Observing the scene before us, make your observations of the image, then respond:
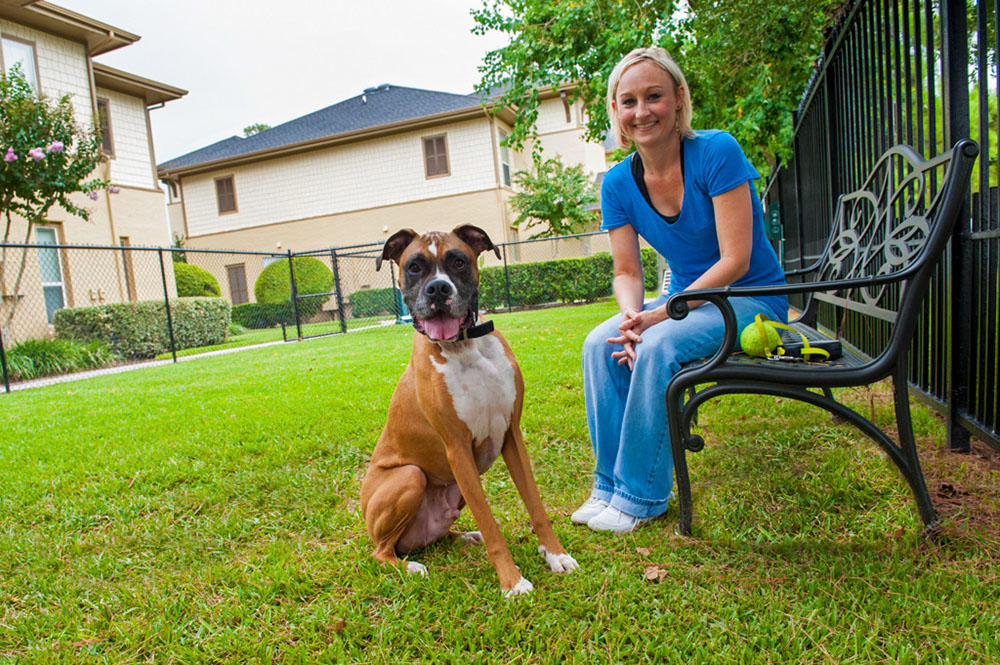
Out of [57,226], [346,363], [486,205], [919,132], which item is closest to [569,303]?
[486,205]

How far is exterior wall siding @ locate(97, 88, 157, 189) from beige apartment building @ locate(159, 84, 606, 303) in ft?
20.7

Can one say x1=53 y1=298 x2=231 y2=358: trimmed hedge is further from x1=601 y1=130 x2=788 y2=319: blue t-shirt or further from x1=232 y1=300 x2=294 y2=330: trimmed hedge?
x1=601 y1=130 x2=788 y2=319: blue t-shirt

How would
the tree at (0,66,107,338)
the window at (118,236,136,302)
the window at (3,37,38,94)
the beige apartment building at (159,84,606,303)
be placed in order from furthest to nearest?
the beige apartment building at (159,84,606,303) → the window at (118,236,136,302) → the window at (3,37,38,94) → the tree at (0,66,107,338)

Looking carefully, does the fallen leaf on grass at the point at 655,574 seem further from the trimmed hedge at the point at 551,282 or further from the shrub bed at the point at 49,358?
the trimmed hedge at the point at 551,282

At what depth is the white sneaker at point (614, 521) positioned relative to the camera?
2379 millimetres

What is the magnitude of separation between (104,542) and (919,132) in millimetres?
3975

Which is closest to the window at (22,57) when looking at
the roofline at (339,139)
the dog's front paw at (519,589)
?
the roofline at (339,139)

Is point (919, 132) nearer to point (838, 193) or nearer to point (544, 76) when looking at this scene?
point (838, 193)

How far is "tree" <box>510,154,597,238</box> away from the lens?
20.3 metres

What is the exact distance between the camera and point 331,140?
73.2ft

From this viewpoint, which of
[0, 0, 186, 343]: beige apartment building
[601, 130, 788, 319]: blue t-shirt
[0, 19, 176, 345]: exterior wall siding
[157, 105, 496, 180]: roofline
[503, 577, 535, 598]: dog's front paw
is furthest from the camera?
[157, 105, 496, 180]: roofline

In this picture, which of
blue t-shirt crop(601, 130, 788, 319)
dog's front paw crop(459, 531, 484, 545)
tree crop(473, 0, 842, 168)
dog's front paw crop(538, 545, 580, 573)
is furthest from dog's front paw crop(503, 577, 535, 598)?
tree crop(473, 0, 842, 168)

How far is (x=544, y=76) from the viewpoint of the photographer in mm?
8453

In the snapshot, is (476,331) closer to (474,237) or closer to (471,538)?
(474,237)
